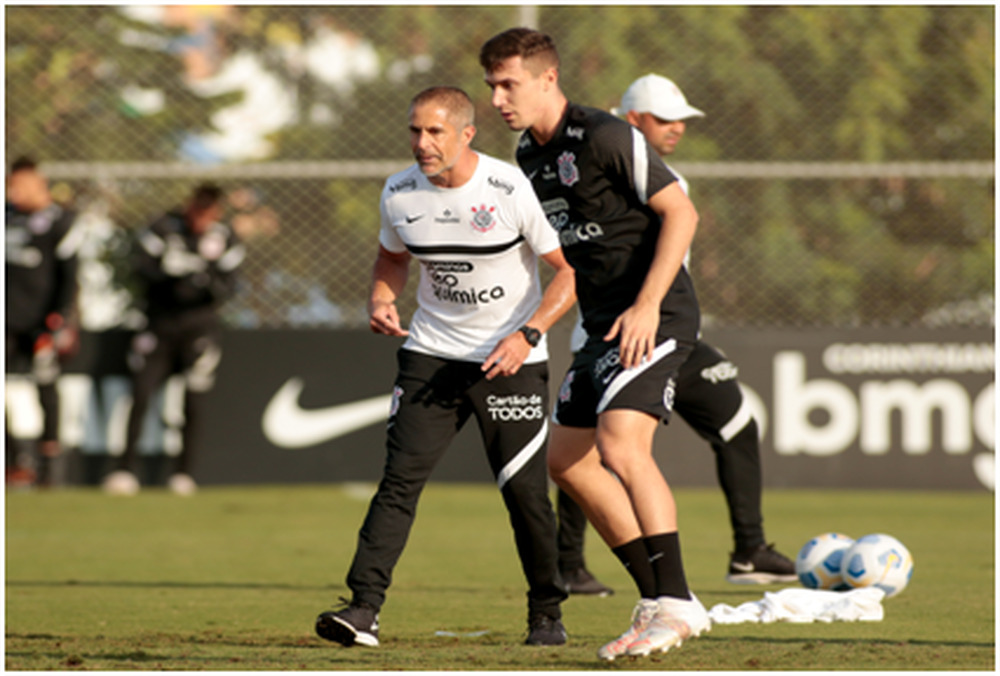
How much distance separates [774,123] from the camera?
12.6 m

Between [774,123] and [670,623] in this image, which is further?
[774,123]

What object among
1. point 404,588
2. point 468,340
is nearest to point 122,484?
point 404,588

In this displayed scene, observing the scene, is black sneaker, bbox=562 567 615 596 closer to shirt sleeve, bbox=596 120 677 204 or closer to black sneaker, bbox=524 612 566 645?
black sneaker, bbox=524 612 566 645

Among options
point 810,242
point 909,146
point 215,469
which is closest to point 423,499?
point 215,469

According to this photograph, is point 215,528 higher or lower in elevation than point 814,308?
lower

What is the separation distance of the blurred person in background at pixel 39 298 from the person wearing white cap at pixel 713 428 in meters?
5.84

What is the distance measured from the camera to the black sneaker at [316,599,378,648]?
4750 millimetres

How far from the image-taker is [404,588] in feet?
21.4

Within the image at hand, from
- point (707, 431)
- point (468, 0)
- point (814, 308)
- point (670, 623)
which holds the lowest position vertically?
point (670, 623)

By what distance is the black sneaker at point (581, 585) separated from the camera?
6.32m

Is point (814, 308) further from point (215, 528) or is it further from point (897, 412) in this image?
point (215, 528)

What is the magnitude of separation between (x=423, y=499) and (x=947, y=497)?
3940 millimetres

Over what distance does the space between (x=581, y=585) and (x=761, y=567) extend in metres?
0.90

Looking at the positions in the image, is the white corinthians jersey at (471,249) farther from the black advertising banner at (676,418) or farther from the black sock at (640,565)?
the black advertising banner at (676,418)
